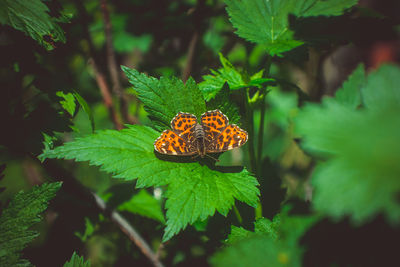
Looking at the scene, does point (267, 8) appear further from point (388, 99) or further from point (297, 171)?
point (297, 171)

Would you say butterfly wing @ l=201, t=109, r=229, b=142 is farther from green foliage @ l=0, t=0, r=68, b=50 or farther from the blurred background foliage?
green foliage @ l=0, t=0, r=68, b=50

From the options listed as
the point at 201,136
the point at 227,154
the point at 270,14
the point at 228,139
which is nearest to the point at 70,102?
the point at 201,136

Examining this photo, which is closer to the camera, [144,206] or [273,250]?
[273,250]

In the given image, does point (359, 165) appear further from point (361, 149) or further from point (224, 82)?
point (224, 82)

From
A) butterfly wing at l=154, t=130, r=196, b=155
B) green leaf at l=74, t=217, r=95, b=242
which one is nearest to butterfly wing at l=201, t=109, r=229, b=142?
butterfly wing at l=154, t=130, r=196, b=155

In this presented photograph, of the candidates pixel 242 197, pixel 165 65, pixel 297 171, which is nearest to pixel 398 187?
pixel 242 197

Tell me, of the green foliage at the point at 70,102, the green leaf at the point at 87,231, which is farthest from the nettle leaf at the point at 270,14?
the green leaf at the point at 87,231
